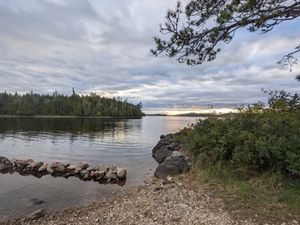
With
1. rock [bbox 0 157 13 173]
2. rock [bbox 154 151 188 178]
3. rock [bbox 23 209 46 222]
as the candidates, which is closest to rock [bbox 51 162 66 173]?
rock [bbox 0 157 13 173]

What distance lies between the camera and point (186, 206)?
6.49 metres

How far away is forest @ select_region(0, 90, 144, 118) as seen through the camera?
121100 mm

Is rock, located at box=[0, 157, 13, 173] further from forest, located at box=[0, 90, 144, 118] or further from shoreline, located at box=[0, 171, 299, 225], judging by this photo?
forest, located at box=[0, 90, 144, 118]

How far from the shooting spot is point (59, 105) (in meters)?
128

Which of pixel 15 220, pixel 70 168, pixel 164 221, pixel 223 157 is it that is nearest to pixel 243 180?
pixel 223 157

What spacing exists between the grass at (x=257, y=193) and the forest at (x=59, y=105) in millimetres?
125848

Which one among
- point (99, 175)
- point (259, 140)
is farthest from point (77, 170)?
point (259, 140)

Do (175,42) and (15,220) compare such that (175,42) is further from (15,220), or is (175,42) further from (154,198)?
(15,220)

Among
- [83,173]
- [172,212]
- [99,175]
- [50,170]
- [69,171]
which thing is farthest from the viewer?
[50,170]

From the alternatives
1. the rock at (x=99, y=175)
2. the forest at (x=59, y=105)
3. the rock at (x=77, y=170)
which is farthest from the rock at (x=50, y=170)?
the forest at (x=59, y=105)

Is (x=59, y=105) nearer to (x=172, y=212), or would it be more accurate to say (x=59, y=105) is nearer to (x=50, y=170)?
(x=50, y=170)

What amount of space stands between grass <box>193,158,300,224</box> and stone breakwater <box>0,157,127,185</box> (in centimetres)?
607

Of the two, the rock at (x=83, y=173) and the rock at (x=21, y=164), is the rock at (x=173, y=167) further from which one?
the rock at (x=21, y=164)

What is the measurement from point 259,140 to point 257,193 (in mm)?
1499
